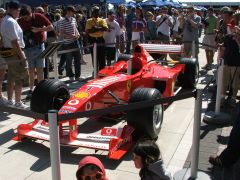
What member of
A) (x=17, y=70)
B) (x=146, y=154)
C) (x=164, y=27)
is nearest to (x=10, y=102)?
(x=17, y=70)

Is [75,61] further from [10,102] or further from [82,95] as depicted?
[82,95]

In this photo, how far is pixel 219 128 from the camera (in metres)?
5.66

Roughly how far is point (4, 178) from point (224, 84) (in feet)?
14.3

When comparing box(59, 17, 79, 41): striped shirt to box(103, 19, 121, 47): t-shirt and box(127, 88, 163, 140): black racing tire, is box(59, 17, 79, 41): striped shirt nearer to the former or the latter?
box(103, 19, 121, 47): t-shirt

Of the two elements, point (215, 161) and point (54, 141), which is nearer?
point (54, 141)

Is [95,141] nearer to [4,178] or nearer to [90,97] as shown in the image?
[90,97]

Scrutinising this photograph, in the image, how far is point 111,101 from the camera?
561 centimetres

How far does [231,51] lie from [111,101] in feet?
7.71

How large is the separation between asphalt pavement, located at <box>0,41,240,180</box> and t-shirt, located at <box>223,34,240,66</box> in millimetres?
967

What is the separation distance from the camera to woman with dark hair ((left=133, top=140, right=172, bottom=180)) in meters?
2.62

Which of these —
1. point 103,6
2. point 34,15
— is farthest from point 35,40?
point 103,6

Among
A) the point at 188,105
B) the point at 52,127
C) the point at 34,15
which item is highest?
the point at 34,15

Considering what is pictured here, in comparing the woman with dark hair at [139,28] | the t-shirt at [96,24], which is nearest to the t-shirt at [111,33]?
the t-shirt at [96,24]

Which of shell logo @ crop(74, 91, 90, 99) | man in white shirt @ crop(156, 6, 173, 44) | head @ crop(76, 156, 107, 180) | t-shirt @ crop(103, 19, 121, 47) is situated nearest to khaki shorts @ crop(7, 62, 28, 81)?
shell logo @ crop(74, 91, 90, 99)
